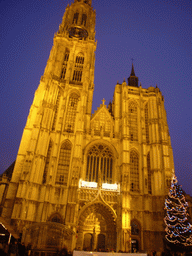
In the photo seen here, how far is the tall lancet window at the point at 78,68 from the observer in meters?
31.1

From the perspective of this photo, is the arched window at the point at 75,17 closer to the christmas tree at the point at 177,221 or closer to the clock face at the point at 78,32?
the clock face at the point at 78,32

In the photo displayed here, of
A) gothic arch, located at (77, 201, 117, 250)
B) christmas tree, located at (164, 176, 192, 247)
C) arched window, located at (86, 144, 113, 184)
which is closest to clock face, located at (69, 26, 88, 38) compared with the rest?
arched window, located at (86, 144, 113, 184)

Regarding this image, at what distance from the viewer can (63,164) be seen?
23750 millimetres

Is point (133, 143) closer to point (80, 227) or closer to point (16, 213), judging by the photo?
point (80, 227)

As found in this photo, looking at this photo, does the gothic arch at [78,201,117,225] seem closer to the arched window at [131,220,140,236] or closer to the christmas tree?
the arched window at [131,220,140,236]

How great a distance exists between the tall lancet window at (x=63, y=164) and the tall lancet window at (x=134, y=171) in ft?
26.0

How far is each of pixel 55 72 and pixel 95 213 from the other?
1952cm

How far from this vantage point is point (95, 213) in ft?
72.2

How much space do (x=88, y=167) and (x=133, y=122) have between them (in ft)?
30.7

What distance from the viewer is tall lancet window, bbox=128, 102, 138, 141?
2755 cm

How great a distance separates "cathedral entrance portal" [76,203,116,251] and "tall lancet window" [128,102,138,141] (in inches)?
410

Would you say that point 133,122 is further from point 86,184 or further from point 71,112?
point 86,184

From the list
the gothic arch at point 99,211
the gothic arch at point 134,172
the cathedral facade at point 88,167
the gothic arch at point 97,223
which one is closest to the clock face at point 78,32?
the cathedral facade at point 88,167

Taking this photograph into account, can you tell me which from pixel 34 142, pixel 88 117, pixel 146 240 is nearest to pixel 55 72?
pixel 88 117
